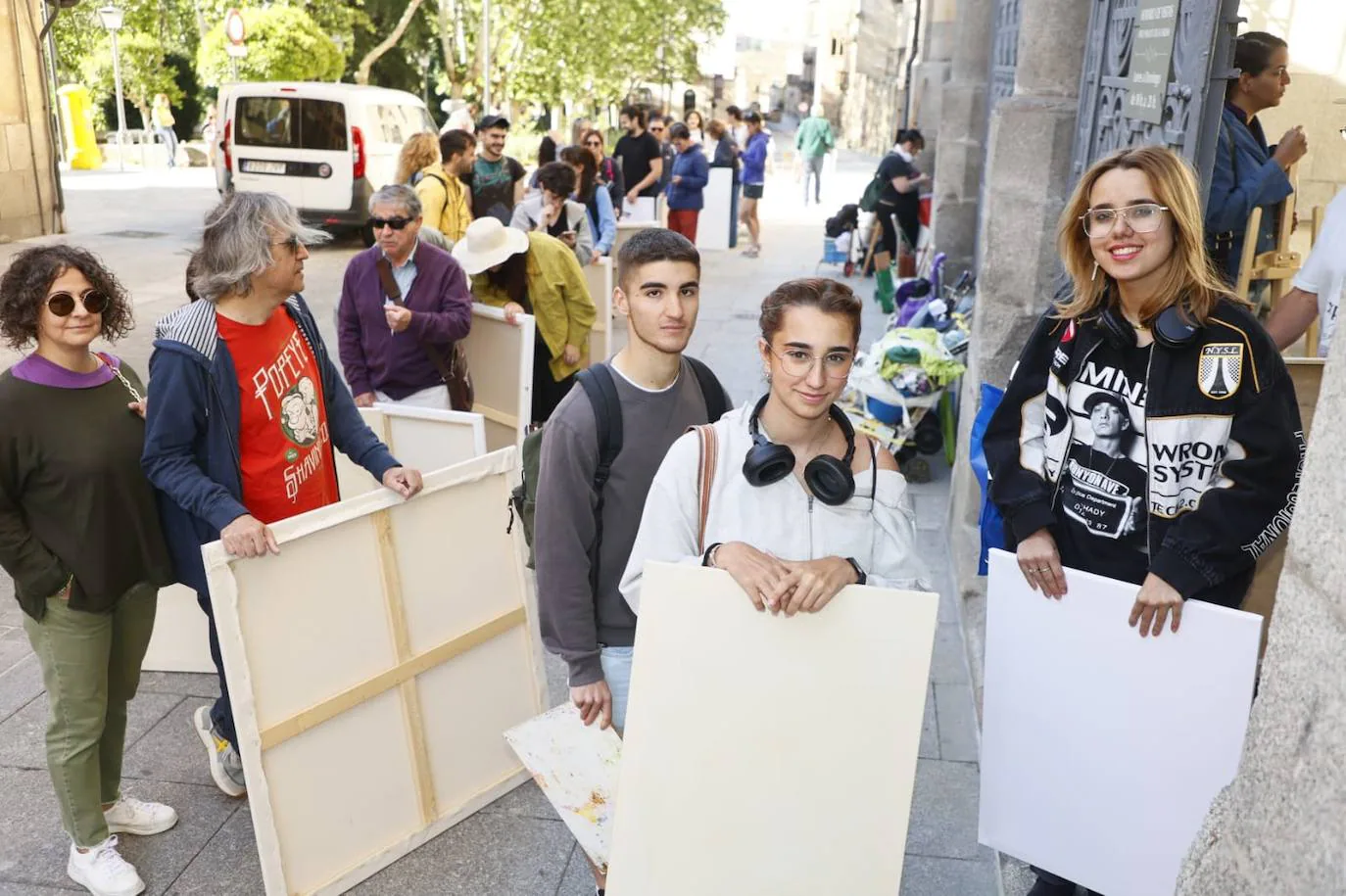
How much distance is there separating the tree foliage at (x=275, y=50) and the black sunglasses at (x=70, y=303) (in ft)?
95.8

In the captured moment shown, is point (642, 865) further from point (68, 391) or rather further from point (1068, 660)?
point (68, 391)

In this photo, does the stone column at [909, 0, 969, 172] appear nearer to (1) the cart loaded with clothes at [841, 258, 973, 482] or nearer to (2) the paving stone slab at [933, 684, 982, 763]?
(1) the cart loaded with clothes at [841, 258, 973, 482]

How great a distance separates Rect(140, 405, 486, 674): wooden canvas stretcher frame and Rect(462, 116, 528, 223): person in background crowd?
14.2 feet

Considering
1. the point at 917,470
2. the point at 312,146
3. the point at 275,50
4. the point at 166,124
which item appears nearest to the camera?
the point at 917,470

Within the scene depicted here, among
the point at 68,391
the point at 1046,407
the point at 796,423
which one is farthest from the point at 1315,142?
the point at 68,391

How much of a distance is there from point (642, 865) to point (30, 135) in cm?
1730

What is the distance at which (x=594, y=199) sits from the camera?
929cm

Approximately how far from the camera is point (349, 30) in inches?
1352

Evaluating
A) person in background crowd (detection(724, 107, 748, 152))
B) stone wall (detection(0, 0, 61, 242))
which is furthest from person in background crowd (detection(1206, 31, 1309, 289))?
stone wall (detection(0, 0, 61, 242))

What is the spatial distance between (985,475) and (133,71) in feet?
128

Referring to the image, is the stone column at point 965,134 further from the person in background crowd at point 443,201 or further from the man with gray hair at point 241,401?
the man with gray hair at point 241,401

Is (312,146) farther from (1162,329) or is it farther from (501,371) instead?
(1162,329)

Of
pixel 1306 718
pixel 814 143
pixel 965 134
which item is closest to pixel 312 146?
pixel 965 134

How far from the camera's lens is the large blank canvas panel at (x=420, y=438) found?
439cm
